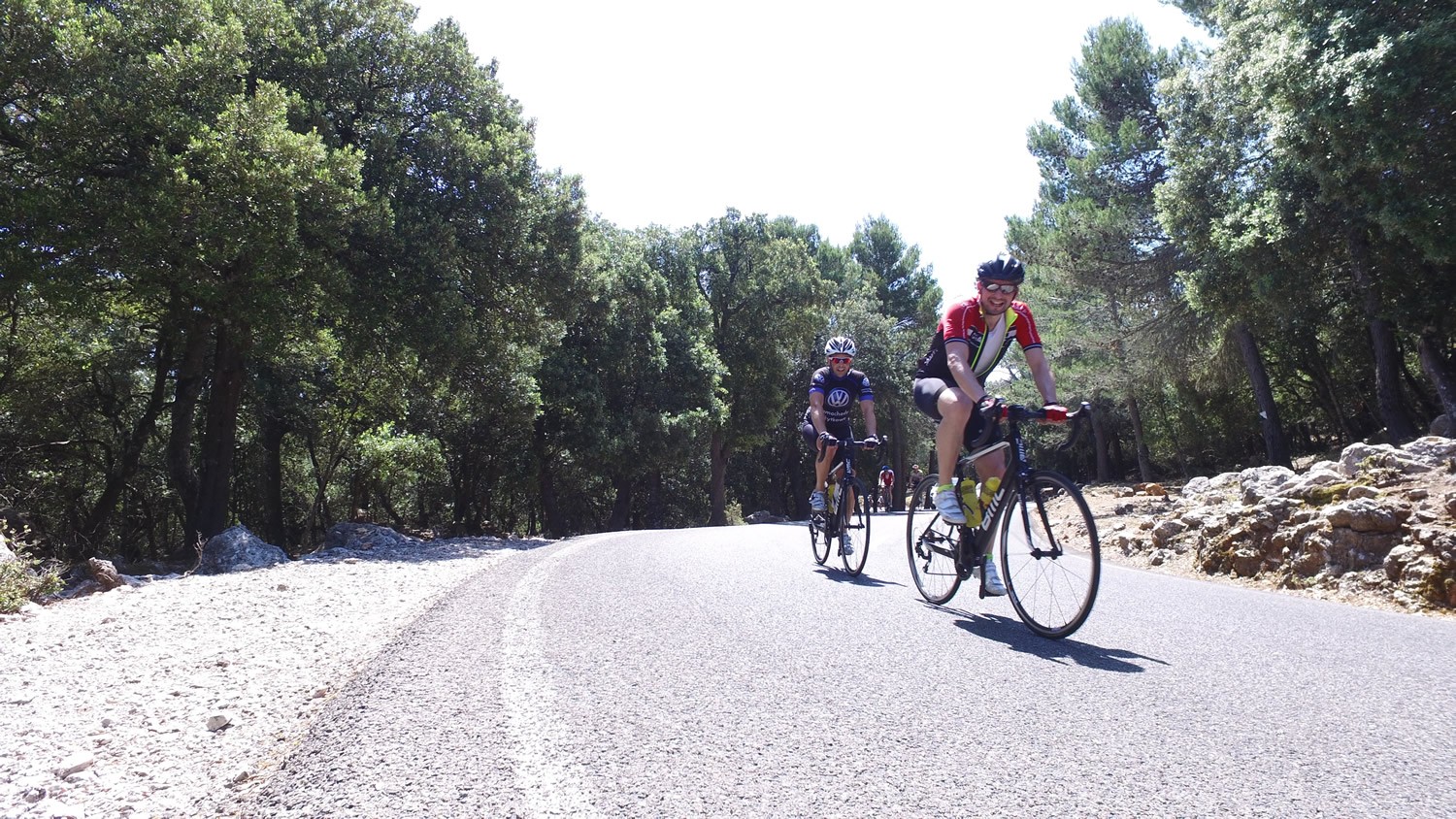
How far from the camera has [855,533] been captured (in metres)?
7.00

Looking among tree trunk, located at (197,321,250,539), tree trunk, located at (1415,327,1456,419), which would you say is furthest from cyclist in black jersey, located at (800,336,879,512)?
tree trunk, located at (1415,327,1456,419)

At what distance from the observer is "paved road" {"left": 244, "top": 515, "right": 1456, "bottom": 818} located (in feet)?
7.02

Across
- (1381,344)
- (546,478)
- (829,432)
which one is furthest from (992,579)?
(546,478)

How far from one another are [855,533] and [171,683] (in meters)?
5.11

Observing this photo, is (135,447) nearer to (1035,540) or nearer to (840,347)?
(840,347)

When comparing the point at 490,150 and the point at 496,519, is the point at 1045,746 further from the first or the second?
the point at 496,519

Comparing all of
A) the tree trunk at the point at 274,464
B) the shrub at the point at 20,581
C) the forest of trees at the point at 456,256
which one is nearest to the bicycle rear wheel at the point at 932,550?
the shrub at the point at 20,581

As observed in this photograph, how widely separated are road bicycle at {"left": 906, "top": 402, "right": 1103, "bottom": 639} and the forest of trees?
10.6 metres

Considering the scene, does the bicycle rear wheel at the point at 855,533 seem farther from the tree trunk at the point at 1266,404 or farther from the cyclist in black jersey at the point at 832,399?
the tree trunk at the point at 1266,404

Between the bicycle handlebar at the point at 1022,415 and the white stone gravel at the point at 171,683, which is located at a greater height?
the bicycle handlebar at the point at 1022,415

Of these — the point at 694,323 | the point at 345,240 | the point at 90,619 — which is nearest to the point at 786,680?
the point at 90,619

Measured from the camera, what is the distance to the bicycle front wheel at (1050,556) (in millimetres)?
3986

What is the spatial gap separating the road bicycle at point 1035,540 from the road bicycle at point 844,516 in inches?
74.0

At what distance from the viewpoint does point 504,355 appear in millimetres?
16547
